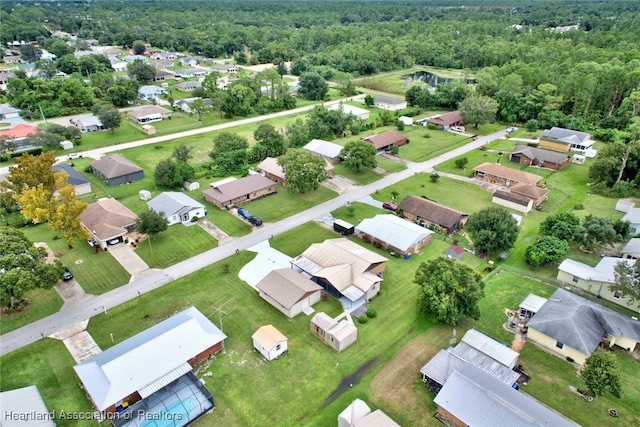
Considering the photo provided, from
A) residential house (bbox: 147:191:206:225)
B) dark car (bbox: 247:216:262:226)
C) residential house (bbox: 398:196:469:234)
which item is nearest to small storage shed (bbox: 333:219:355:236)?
residential house (bbox: 398:196:469:234)

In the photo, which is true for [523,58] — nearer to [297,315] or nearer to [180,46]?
[297,315]

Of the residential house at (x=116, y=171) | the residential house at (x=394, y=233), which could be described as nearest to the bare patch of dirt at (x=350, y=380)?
the residential house at (x=394, y=233)

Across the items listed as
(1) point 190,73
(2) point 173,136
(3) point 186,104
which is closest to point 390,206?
(2) point 173,136

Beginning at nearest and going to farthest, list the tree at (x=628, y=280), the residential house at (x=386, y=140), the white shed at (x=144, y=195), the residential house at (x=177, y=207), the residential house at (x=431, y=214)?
the tree at (x=628, y=280)
the residential house at (x=431, y=214)
the residential house at (x=177, y=207)
the white shed at (x=144, y=195)
the residential house at (x=386, y=140)

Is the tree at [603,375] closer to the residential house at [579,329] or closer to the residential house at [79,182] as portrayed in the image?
the residential house at [579,329]

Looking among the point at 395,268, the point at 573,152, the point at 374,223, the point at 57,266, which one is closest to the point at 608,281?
the point at 395,268

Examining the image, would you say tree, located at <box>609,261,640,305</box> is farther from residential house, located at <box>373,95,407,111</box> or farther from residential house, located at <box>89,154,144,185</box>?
residential house, located at <box>373,95,407,111</box>

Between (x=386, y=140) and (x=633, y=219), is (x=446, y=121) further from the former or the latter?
(x=633, y=219)
